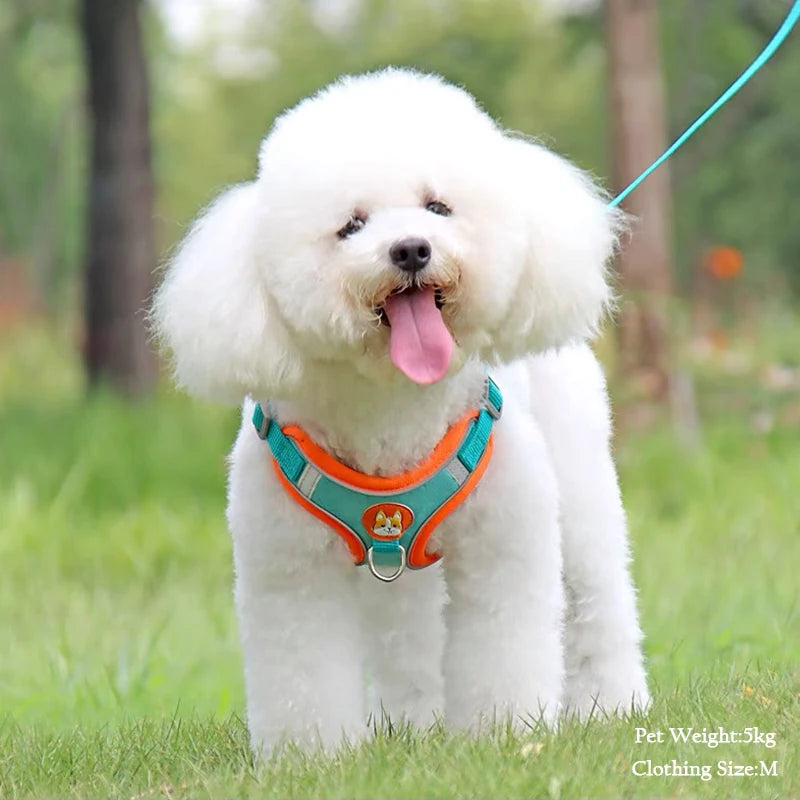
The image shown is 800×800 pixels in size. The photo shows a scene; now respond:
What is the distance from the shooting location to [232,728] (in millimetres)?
3836

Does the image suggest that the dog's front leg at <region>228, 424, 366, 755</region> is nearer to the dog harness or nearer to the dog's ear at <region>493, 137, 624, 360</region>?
the dog harness

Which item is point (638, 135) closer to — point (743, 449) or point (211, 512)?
point (743, 449)

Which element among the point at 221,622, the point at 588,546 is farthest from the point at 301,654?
the point at 221,622

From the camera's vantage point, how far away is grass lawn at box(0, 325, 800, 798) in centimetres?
308

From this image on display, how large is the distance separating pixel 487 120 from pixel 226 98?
30.7 m

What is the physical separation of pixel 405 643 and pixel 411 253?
4.17ft

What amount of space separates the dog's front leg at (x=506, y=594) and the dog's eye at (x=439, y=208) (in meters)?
0.60

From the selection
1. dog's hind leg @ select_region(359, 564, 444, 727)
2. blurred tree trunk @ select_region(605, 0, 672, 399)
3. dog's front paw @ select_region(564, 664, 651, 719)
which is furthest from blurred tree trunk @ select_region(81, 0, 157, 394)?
dog's front paw @ select_region(564, 664, 651, 719)

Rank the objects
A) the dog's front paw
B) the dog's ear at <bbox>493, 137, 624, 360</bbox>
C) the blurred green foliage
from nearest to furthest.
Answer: the dog's ear at <bbox>493, 137, 624, 360</bbox> → the dog's front paw → the blurred green foliage

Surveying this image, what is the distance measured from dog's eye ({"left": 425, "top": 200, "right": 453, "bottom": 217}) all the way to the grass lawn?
44.5 inches

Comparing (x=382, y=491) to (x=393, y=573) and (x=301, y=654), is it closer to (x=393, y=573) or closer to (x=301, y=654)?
(x=393, y=573)

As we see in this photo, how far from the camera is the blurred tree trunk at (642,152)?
27.7 ft

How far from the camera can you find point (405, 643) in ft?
12.7

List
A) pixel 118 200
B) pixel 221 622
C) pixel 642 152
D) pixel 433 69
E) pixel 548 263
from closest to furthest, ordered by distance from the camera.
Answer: pixel 548 263, pixel 221 622, pixel 642 152, pixel 118 200, pixel 433 69
